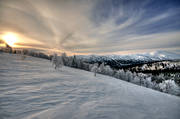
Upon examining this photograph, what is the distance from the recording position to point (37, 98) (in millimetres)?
5453

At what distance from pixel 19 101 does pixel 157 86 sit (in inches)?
2310

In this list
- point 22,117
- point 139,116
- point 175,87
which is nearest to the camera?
point 22,117

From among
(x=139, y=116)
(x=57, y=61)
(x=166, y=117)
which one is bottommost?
(x=166, y=117)

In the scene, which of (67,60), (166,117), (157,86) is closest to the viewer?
(166,117)

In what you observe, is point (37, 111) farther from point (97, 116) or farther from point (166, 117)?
point (166, 117)

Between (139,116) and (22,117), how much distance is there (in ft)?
22.6

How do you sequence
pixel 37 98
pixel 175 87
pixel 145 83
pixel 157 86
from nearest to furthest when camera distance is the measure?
1. pixel 37 98
2. pixel 175 87
3. pixel 157 86
4. pixel 145 83

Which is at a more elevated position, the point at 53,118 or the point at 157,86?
the point at 53,118

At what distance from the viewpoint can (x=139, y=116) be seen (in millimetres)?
4707

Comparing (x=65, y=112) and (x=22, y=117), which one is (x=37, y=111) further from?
(x=65, y=112)

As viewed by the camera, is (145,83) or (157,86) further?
(145,83)

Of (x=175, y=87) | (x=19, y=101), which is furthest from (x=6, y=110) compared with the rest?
(x=175, y=87)

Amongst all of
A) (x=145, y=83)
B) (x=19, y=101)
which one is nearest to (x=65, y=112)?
(x=19, y=101)

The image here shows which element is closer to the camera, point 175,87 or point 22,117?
point 22,117
